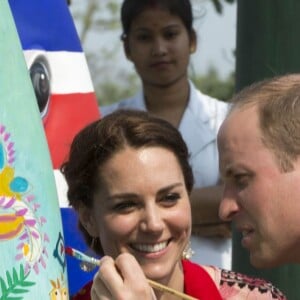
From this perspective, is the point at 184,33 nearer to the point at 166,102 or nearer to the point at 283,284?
the point at 166,102

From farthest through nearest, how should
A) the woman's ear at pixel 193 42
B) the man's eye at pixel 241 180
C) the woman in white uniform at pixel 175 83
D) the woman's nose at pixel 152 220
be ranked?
the woman's ear at pixel 193 42, the woman in white uniform at pixel 175 83, the woman's nose at pixel 152 220, the man's eye at pixel 241 180

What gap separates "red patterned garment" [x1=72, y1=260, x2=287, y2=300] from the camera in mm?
2801

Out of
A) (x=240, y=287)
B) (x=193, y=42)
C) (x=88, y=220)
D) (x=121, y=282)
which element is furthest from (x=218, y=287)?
(x=193, y=42)

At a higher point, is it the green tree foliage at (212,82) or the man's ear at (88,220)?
the man's ear at (88,220)

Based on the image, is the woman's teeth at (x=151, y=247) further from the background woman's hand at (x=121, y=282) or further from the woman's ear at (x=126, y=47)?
the woman's ear at (x=126, y=47)

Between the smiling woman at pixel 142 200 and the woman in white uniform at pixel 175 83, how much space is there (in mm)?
889

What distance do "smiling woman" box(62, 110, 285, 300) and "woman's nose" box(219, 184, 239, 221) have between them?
20.5 inches

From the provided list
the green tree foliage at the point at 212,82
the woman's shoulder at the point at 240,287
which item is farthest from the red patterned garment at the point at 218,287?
the green tree foliage at the point at 212,82

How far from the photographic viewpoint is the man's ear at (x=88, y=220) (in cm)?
284

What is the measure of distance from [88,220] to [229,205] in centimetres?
75

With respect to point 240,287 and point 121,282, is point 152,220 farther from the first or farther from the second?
point 121,282

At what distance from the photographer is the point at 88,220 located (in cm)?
286

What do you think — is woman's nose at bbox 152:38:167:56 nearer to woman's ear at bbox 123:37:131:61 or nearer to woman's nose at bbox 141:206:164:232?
woman's ear at bbox 123:37:131:61

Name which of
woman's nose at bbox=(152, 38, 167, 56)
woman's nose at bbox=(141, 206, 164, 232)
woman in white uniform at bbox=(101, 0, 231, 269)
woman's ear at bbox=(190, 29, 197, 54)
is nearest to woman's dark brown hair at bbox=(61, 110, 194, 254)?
woman's nose at bbox=(141, 206, 164, 232)
